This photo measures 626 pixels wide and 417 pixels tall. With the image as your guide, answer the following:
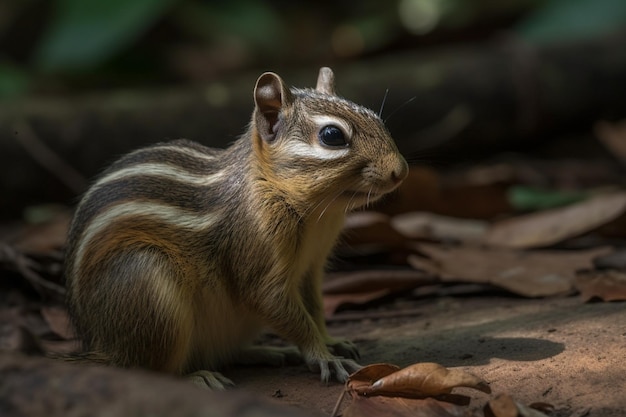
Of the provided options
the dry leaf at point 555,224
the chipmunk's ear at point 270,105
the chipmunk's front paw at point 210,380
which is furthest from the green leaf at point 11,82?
the chipmunk's front paw at point 210,380

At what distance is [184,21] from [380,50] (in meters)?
3.85

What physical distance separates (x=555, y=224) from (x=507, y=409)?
374 centimetres

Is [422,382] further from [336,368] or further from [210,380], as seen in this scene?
[210,380]

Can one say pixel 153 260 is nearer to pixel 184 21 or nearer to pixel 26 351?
pixel 26 351

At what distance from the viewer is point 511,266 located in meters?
6.08

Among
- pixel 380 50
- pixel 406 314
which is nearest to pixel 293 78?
pixel 380 50

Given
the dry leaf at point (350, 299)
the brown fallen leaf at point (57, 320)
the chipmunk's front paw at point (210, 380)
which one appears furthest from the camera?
the dry leaf at point (350, 299)

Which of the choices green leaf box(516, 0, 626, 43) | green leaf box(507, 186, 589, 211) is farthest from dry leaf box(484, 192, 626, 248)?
green leaf box(516, 0, 626, 43)

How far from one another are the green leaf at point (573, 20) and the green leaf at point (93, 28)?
189 inches

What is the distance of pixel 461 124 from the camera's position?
34.2 feet

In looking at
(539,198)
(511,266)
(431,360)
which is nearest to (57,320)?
(431,360)

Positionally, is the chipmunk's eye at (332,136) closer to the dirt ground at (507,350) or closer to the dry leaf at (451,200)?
the dirt ground at (507,350)

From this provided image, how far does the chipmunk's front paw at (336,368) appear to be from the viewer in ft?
14.2

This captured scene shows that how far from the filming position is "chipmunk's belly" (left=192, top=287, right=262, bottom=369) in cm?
459
